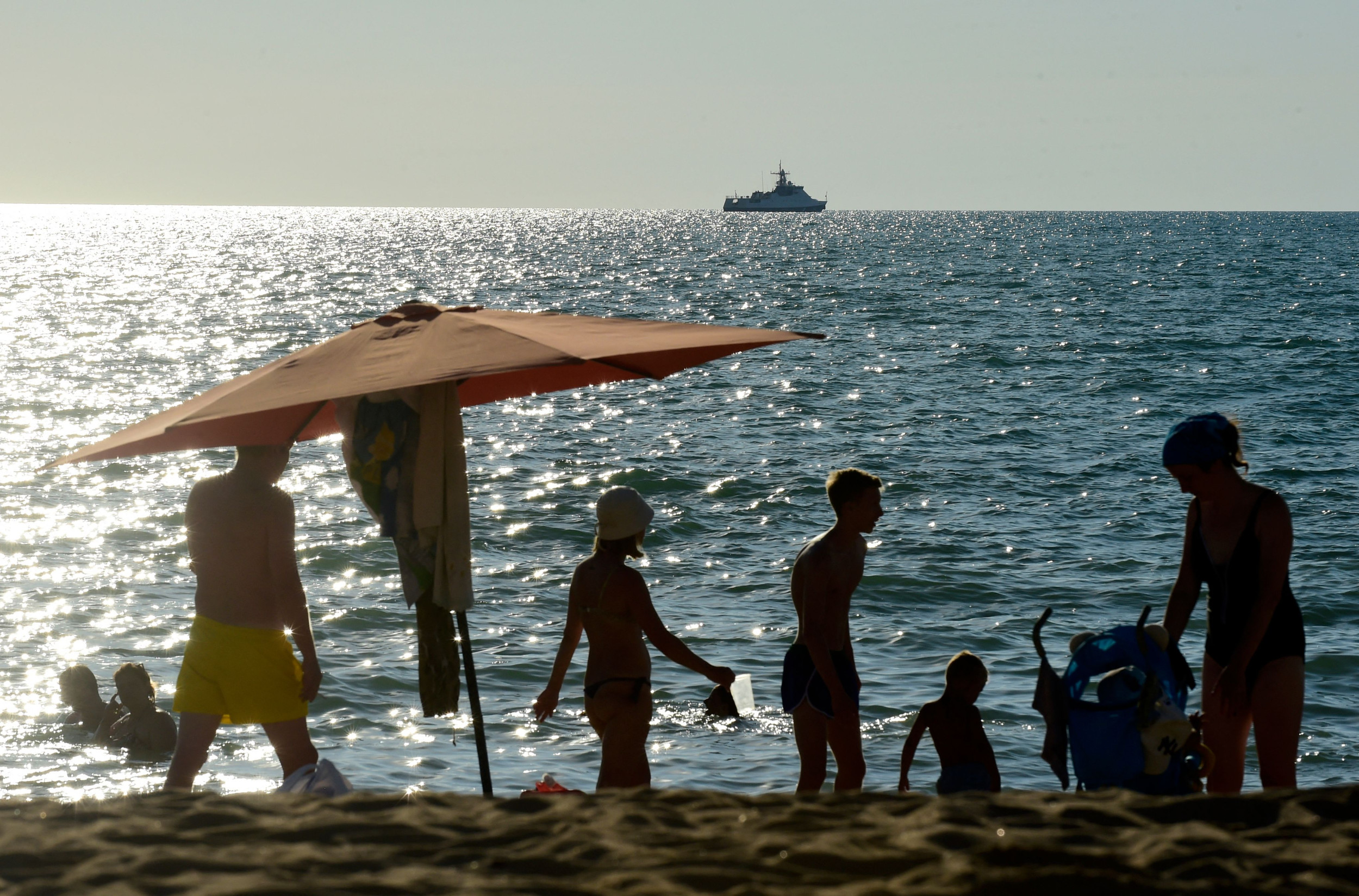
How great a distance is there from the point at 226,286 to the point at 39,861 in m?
64.8

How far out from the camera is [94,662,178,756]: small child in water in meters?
8.70

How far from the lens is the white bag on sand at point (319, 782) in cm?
460

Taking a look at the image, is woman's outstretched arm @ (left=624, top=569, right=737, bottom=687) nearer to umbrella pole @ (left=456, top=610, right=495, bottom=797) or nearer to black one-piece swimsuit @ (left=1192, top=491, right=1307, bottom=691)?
umbrella pole @ (left=456, top=610, right=495, bottom=797)

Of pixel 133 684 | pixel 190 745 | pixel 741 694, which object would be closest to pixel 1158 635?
pixel 741 694

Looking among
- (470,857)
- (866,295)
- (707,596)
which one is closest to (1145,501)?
(707,596)

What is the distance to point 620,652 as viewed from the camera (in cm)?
532

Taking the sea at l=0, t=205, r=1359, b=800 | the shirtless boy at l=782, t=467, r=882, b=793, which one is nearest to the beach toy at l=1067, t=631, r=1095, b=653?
the shirtless boy at l=782, t=467, r=882, b=793

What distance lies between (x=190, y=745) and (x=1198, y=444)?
153 inches

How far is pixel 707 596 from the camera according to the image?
13.2 meters

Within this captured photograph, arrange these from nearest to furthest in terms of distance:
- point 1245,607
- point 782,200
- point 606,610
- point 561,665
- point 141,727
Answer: point 1245,607 < point 606,610 < point 561,665 < point 141,727 < point 782,200

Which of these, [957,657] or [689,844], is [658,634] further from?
[689,844]

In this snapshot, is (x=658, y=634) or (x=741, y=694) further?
(x=741, y=694)

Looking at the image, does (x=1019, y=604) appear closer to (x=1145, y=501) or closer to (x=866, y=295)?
(x=1145, y=501)

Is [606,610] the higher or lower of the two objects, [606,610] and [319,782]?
the higher
